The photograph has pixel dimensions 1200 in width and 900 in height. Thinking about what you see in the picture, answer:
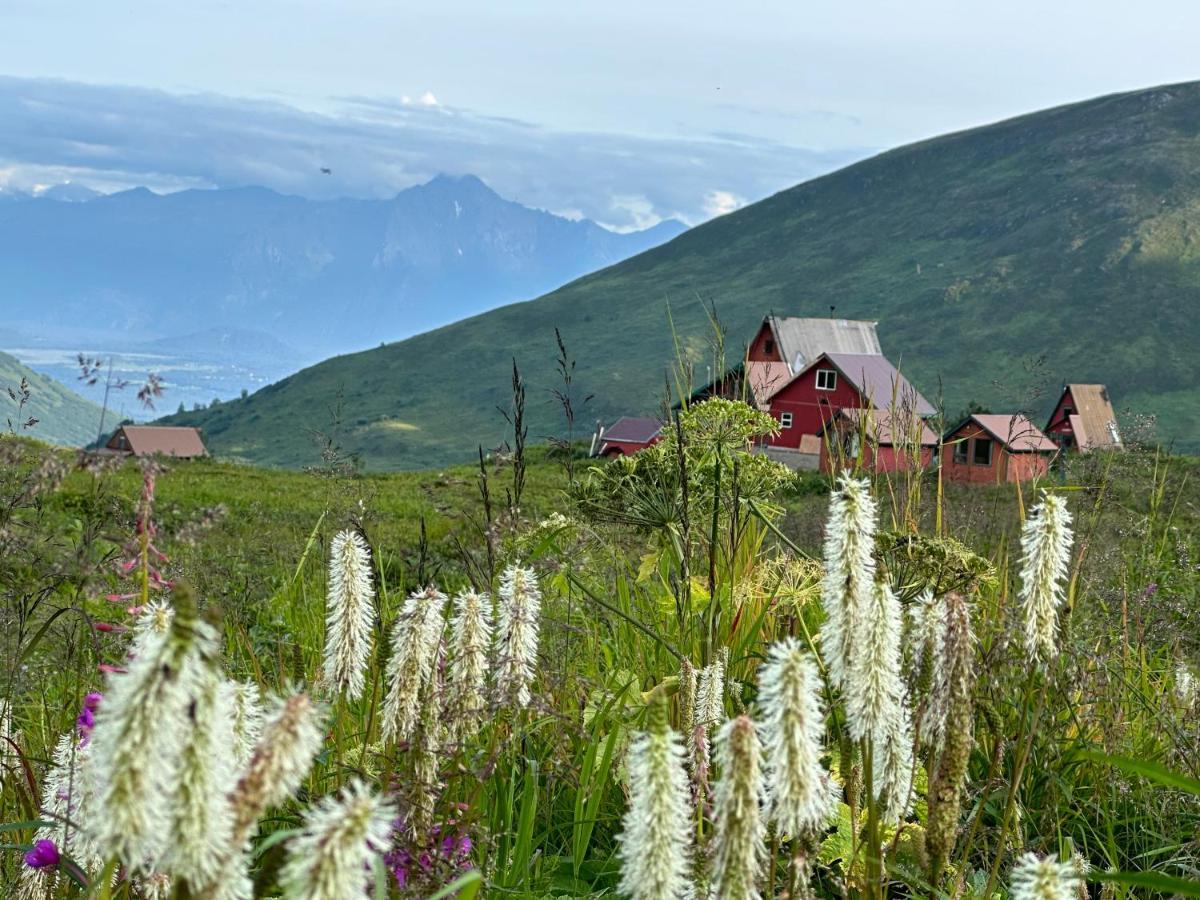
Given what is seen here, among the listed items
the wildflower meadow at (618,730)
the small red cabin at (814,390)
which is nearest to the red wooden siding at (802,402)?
the small red cabin at (814,390)

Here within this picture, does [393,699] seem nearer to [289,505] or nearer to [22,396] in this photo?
[22,396]

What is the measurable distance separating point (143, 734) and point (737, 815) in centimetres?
111

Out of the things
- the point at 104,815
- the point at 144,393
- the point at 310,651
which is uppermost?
the point at 144,393

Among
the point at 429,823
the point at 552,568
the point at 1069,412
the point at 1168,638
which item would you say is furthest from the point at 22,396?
the point at 1069,412

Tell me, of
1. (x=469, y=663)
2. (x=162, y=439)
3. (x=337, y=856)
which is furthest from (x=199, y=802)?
(x=162, y=439)

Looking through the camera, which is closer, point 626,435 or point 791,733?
point 791,733

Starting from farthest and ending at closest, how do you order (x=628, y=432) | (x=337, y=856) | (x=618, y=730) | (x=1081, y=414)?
1. (x=628, y=432)
2. (x=1081, y=414)
3. (x=618, y=730)
4. (x=337, y=856)

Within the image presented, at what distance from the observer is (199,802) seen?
189cm

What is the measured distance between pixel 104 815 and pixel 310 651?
21.3ft

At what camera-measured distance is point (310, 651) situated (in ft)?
26.8

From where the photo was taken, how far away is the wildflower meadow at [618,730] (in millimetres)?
1916

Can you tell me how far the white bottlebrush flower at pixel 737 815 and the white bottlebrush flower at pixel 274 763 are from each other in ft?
2.64

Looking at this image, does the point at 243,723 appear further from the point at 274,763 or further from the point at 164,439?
the point at 164,439

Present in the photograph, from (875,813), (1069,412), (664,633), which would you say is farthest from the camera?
(1069,412)
